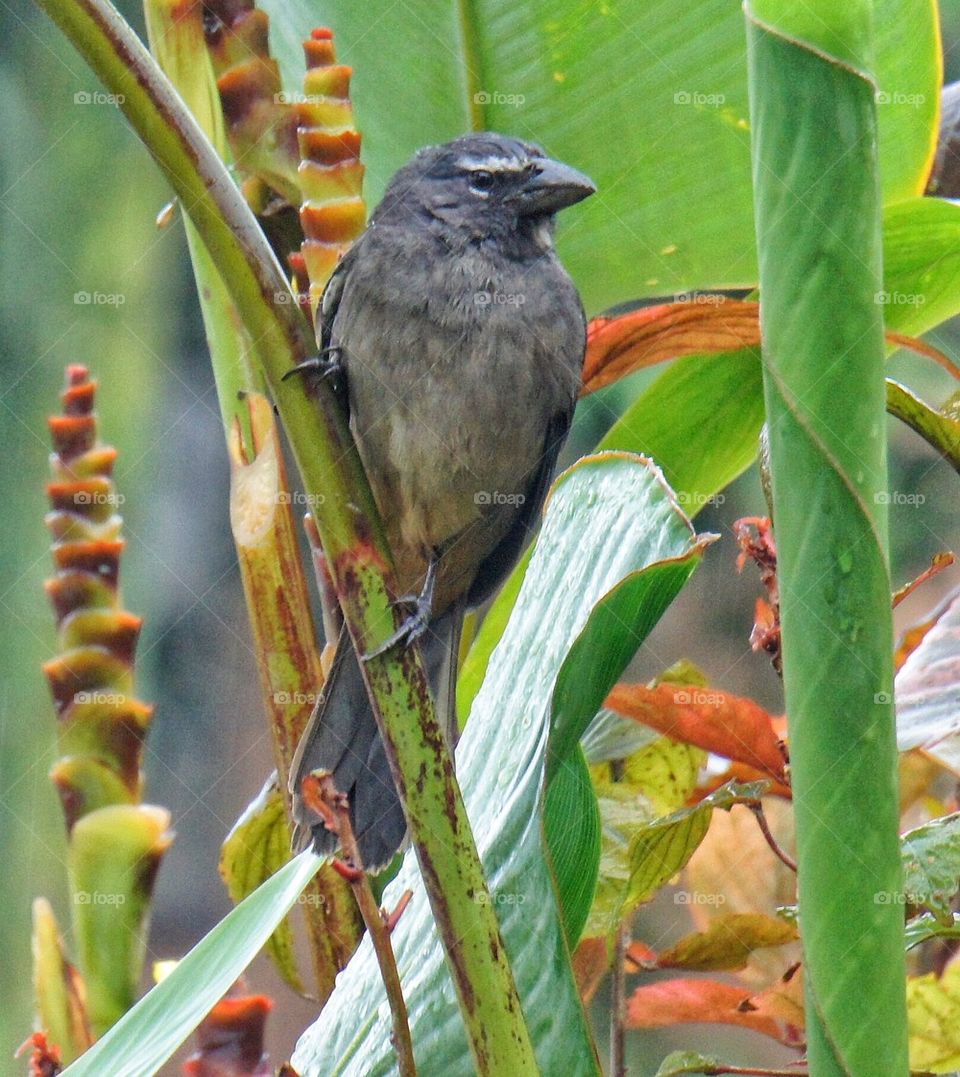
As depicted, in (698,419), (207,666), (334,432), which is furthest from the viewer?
(207,666)

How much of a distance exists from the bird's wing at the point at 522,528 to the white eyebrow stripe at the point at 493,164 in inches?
14.5

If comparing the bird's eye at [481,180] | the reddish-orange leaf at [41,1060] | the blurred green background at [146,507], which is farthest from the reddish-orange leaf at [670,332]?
the blurred green background at [146,507]

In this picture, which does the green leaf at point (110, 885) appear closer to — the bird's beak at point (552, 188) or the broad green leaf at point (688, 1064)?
the broad green leaf at point (688, 1064)

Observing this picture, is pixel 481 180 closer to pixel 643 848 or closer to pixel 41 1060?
pixel 643 848

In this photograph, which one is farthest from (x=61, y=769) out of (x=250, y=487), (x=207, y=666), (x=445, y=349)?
(x=207, y=666)

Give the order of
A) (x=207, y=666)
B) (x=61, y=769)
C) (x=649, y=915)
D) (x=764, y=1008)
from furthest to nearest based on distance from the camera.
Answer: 1. (x=649, y=915)
2. (x=207, y=666)
3. (x=61, y=769)
4. (x=764, y=1008)

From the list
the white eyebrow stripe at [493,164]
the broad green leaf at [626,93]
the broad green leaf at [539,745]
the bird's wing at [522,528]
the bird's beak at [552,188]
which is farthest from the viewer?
the bird's wing at [522,528]

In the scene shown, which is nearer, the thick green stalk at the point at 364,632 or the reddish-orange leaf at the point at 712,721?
the thick green stalk at the point at 364,632

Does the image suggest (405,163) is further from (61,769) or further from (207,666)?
(207,666)

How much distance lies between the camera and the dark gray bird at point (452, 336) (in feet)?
5.46

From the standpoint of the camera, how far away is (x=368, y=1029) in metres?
0.88

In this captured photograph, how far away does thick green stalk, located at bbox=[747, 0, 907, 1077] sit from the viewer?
62 cm

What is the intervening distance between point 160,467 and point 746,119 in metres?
1.32

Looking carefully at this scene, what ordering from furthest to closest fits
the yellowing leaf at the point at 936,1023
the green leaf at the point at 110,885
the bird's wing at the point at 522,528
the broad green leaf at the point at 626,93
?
the bird's wing at the point at 522,528
the broad green leaf at the point at 626,93
the green leaf at the point at 110,885
the yellowing leaf at the point at 936,1023
